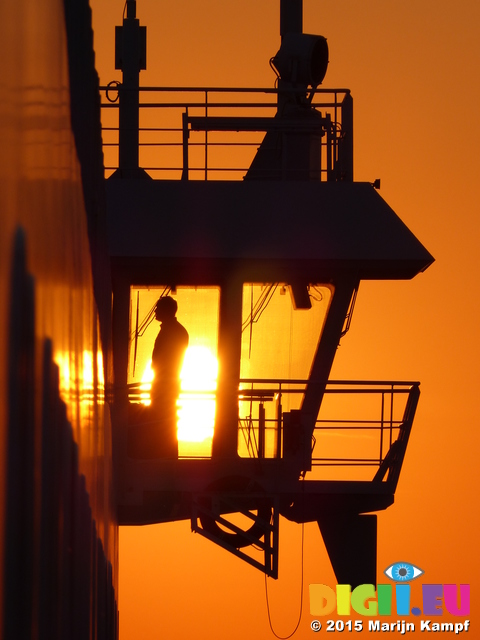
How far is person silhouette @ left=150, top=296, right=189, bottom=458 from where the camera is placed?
45.8ft

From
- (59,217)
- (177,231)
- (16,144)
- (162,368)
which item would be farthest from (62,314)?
(177,231)

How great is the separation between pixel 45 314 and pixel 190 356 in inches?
450

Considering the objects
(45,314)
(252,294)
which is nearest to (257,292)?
(252,294)

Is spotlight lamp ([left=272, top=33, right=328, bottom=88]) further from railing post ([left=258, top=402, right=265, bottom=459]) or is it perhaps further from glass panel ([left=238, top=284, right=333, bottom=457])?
railing post ([left=258, top=402, right=265, bottom=459])

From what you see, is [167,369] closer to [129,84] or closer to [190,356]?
[190,356]

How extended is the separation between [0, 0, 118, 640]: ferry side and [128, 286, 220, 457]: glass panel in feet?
25.8

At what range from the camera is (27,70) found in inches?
138

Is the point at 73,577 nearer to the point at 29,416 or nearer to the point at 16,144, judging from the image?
the point at 29,416

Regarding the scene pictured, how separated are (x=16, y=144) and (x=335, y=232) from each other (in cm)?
1224

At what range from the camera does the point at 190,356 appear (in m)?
15.4

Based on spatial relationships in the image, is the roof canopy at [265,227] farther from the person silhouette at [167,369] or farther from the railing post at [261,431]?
the railing post at [261,431]

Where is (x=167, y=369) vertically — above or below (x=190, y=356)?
below

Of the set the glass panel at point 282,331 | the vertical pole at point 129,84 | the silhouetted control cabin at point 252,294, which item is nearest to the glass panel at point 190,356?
the silhouetted control cabin at point 252,294

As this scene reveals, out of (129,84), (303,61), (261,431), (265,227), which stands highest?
(303,61)
